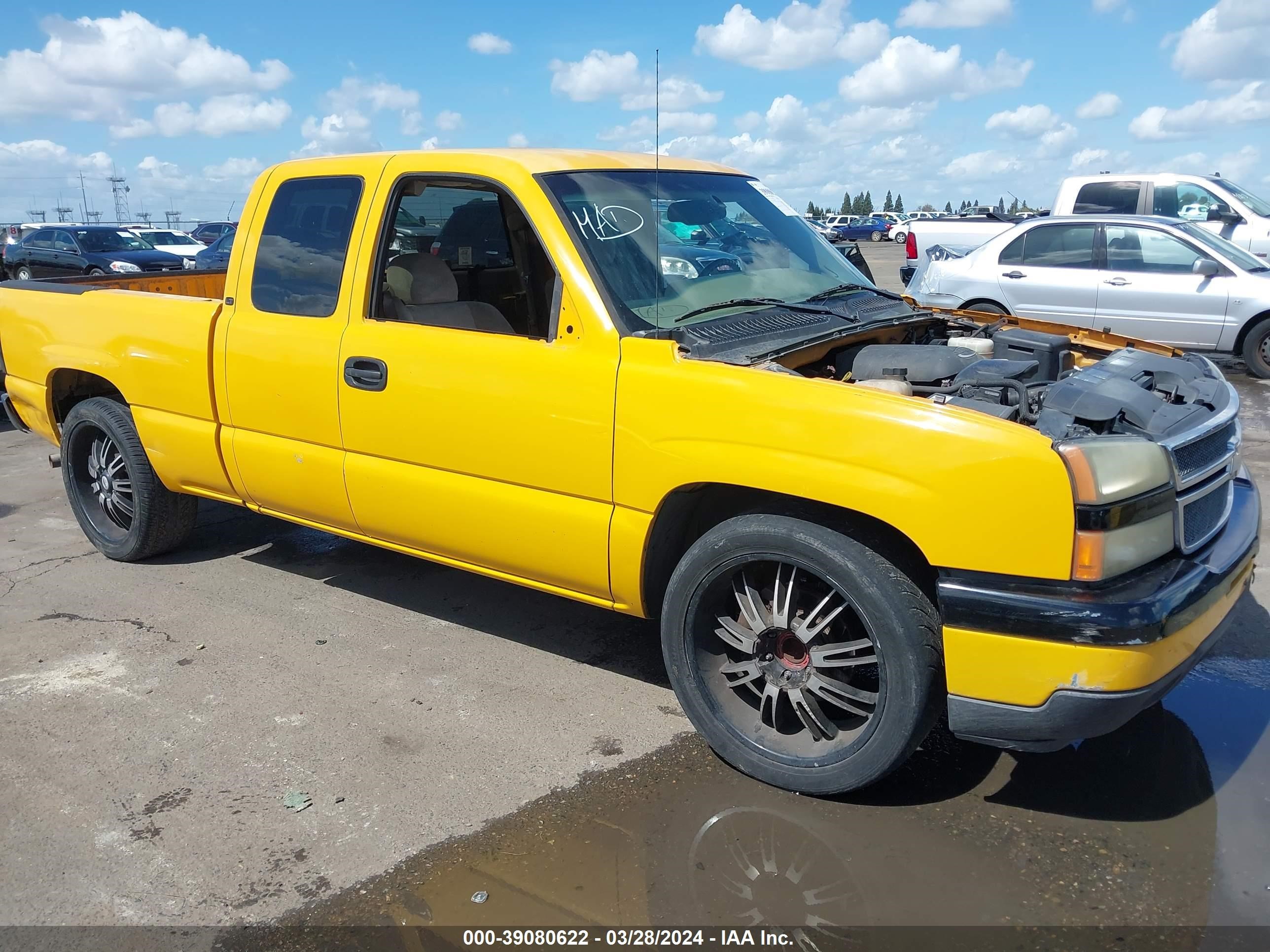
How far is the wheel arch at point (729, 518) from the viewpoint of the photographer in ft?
9.90

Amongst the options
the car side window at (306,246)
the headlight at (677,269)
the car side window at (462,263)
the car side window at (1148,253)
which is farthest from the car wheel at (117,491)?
the car side window at (1148,253)

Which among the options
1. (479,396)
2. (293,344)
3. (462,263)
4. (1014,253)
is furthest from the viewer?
(1014,253)

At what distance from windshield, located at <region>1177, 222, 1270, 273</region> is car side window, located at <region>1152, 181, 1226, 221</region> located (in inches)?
94.4

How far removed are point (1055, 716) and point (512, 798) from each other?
164cm

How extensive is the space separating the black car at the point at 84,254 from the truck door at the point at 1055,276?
54.4 ft

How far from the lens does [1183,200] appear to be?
41.7ft

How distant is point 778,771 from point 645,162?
99.1 inches

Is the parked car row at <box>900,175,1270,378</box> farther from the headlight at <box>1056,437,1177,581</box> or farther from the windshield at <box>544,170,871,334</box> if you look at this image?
the headlight at <box>1056,437,1177,581</box>

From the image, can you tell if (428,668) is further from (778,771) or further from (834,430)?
(834,430)

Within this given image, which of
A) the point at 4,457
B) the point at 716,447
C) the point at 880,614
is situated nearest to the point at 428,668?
the point at 716,447

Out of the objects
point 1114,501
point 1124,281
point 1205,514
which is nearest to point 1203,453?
point 1205,514

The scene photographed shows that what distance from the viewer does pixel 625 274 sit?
3613 millimetres

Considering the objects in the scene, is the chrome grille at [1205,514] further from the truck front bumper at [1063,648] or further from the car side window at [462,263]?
the car side window at [462,263]

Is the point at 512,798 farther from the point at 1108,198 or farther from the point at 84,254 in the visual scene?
the point at 84,254
